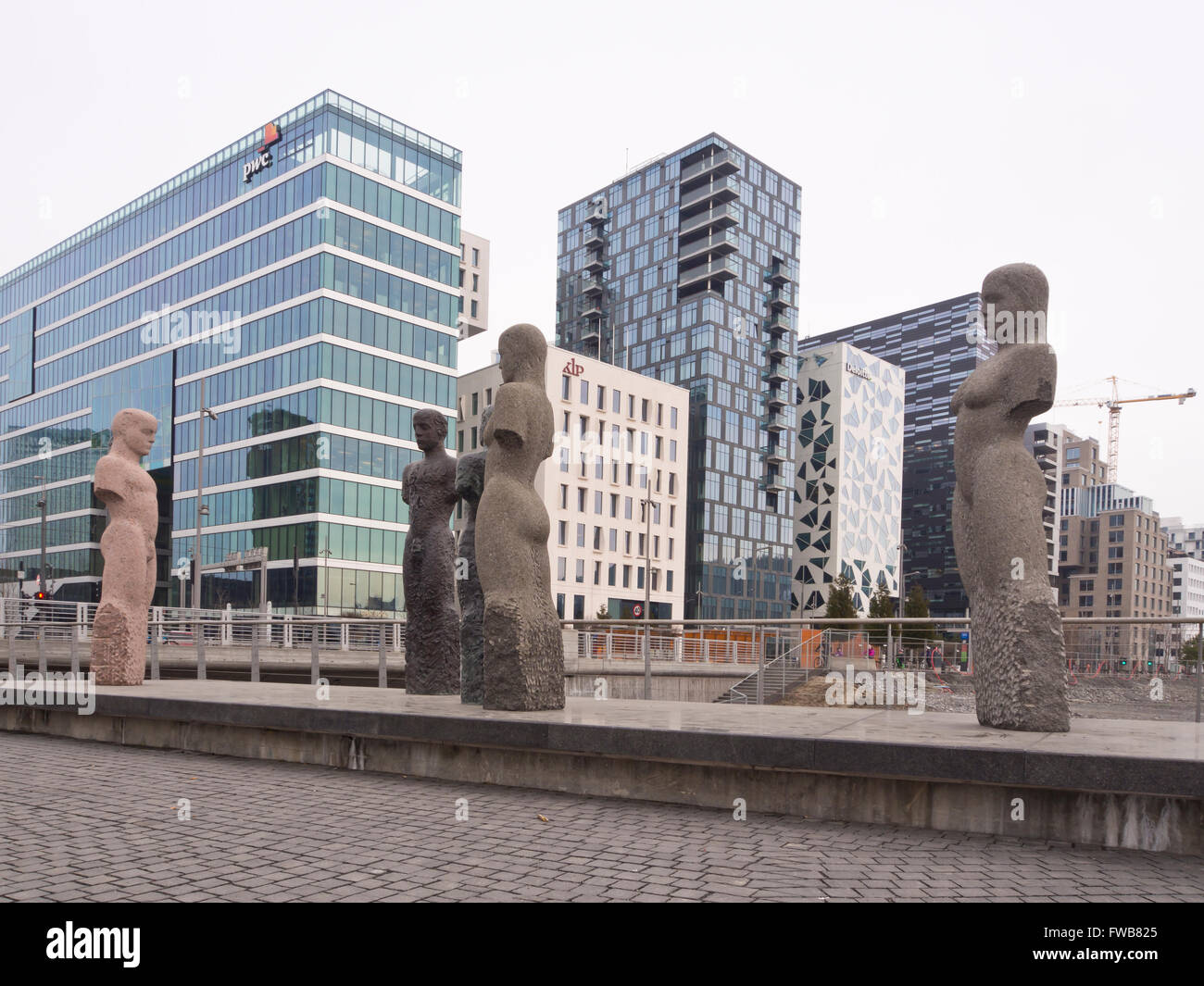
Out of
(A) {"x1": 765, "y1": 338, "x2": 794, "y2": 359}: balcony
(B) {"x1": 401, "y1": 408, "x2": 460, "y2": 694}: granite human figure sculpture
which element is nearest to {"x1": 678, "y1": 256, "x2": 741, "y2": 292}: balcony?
(A) {"x1": 765, "y1": 338, "x2": 794, "y2": 359}: balcony

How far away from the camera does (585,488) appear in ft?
224

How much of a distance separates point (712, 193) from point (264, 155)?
3820cm

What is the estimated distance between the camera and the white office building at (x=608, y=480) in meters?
66.9

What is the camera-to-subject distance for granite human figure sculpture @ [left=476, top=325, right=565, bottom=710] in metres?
8.84

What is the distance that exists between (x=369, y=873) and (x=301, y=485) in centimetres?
5047

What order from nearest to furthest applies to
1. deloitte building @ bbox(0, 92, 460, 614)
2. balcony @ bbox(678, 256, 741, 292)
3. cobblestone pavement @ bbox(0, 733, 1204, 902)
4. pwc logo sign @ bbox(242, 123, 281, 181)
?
cobblestone pavement @ bbox(0, 733, 1204, 902), deloitte building @ bbox(0, 92, 460, 614), pwc logo sign @ bbox(242, 123, 281, 181), balcony @ bbox(678, 256, 741, 292)

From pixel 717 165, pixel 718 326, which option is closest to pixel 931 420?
pixel 718 326

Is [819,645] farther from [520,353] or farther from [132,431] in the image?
[132,431]

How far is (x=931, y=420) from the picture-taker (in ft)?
457

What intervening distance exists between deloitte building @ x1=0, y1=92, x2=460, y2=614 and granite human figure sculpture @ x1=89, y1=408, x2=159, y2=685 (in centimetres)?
3761

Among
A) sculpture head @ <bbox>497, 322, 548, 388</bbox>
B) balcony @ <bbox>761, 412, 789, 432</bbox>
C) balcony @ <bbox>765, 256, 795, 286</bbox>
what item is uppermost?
balcony @ <bbox>765, 256, 795, 286</bbox>

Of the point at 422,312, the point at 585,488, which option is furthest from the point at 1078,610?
the point at 422,312

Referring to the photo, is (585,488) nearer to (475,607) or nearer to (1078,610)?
(475,607)

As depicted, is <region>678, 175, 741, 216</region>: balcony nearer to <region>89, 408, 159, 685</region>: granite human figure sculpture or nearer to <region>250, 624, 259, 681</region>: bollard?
<region>250, 624, 259, 681</region>: bollard
